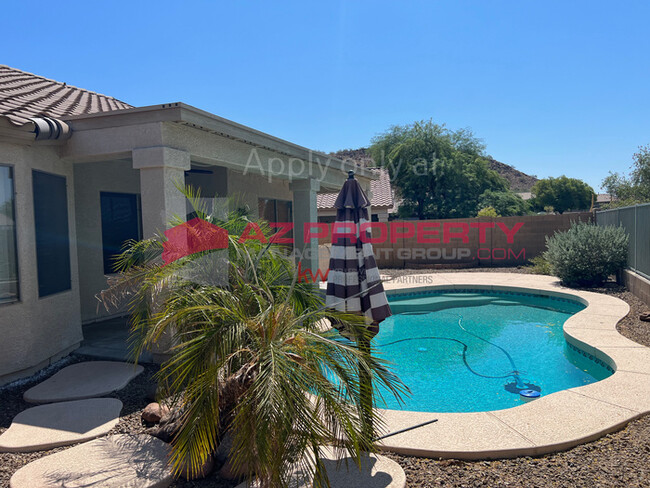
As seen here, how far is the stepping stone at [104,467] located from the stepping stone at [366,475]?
0.84 meters

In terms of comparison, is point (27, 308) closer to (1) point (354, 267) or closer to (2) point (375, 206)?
(1) point (354, 267)

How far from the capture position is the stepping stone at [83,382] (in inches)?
201

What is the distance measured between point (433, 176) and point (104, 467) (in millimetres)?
31175

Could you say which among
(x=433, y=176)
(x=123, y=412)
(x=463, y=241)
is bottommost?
(x=123, y=412)

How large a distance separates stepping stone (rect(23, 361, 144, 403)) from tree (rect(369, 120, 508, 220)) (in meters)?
28.6

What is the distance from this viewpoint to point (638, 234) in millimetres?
11258

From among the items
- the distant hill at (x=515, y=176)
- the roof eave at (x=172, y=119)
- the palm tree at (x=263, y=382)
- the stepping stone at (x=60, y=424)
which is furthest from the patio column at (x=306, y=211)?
the distant hill at (x=515, y=176)

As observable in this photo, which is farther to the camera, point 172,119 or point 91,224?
point 91,224

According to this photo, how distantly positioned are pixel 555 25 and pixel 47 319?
16.4m

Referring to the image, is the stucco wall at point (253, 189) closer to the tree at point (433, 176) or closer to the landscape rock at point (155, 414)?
the landscape rock at point (155, 414)

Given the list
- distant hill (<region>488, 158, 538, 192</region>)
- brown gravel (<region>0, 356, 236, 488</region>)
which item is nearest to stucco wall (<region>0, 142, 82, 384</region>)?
brown gravel (<region>0, 356, 236, 488</region>)

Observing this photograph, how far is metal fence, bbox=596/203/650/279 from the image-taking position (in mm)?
10477

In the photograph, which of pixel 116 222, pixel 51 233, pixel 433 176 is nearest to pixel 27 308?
pixel 51 233

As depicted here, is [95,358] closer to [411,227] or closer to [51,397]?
[51,397]
